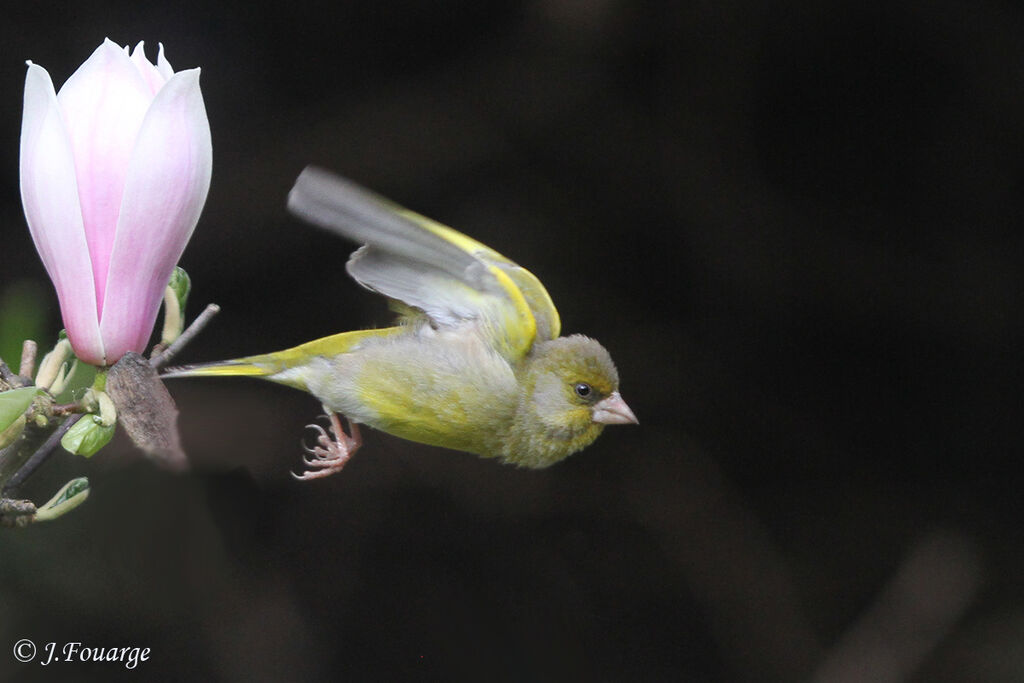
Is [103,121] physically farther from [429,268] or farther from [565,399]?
[565,399]

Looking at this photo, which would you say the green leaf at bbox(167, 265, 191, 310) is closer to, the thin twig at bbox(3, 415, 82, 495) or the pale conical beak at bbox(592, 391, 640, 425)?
the thin twig at bbox(3, 415, 82, 495)

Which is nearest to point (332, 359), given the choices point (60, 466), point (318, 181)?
point (318, 181)

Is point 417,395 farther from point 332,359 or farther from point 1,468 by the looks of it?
point 1,468

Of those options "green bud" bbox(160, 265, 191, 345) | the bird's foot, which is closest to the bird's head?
the bird's foot

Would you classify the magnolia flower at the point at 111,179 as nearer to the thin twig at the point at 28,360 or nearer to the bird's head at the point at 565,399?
the thin twig at the point at 28,360

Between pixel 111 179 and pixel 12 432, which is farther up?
pixel 111 179

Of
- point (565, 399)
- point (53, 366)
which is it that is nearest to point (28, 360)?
point (53, 366)
